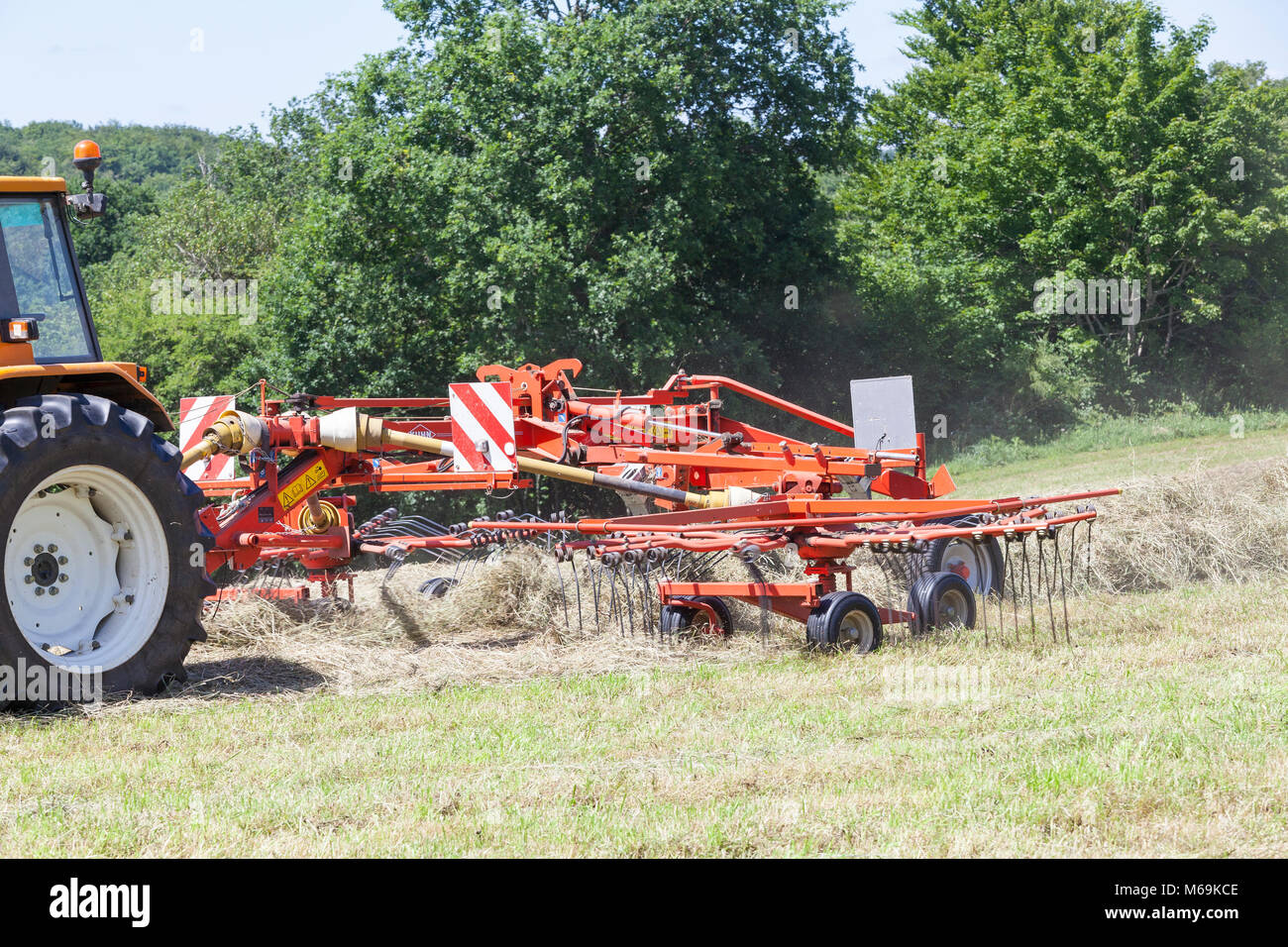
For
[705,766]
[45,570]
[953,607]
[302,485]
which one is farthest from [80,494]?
[953,607]

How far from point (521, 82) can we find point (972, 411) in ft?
39.3

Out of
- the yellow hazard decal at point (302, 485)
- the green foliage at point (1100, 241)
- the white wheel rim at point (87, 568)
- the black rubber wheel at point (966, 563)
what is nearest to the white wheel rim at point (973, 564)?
the black rubber wheel at point (966, 563)

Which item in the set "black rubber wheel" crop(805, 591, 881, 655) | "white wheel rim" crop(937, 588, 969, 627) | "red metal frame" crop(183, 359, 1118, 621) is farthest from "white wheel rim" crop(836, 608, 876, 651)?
"white wheel rim" crop(937, 588, 969, 627)

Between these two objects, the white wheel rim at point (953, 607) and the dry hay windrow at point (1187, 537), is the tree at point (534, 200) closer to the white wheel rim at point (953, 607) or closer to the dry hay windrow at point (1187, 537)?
the dry hay windrow at point (1187, 537)

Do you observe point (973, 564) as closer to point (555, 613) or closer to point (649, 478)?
point (649, 478)

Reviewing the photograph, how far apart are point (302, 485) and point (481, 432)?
116cm

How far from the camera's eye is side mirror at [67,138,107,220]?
6.25 metres

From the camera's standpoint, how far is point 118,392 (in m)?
6.59

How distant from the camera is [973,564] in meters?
10.5

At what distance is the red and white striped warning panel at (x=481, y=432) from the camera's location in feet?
26.4

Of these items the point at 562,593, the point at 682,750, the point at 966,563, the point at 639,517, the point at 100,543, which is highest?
the point at 100,543

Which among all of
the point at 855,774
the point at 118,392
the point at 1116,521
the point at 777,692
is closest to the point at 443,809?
the point at 855,774

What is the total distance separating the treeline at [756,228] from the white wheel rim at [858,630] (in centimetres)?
1188
